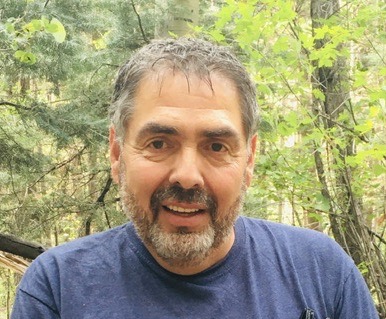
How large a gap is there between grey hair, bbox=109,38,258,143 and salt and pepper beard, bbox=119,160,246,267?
28 cm

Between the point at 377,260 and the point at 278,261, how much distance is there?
2.41m

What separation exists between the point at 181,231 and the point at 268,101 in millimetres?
2841

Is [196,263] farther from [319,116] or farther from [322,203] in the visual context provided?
[319,116]

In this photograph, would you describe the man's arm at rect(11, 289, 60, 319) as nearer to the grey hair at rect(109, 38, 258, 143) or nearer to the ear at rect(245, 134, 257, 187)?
the grey hair at rect(109, 38, 258, 143)

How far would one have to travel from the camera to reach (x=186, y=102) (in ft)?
5.24

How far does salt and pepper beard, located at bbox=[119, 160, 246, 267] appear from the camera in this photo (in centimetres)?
156

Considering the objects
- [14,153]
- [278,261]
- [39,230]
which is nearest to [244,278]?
[278,261]

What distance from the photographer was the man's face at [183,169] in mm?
1569

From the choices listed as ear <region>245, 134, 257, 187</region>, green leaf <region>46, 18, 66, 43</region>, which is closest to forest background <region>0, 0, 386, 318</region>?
green leaf <region>46, 18, 66, 43</region>

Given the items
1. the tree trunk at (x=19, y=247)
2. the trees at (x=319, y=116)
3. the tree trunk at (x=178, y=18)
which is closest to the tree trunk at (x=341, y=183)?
the trees at (x=319, y=116)

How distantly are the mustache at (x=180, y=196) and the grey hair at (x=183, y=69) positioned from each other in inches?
11.1

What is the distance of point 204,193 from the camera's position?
157 cm

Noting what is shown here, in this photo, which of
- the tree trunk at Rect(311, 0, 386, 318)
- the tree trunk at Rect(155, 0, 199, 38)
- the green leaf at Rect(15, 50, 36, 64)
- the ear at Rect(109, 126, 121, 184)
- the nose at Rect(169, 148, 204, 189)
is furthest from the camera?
the tree trunk at Rect(155, 0, 199, 38)

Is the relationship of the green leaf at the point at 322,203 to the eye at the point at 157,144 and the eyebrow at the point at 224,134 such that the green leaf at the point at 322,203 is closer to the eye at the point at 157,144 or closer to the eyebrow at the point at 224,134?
the eyebrow at the point at 224,134
